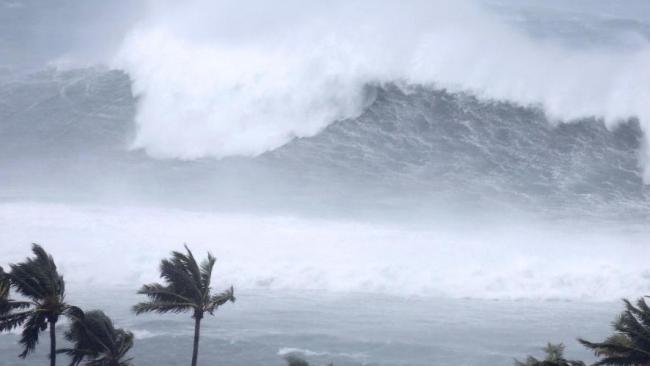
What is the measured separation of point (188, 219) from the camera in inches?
1288

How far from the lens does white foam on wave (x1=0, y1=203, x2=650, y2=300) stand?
27.2m

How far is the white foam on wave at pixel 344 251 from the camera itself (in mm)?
27203

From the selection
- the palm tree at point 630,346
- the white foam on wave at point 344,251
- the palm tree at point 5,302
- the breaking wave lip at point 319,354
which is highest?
the white foam on wave at point 344,251

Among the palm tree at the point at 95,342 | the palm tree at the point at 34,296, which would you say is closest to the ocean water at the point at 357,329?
the palm tree at the point at 95,342

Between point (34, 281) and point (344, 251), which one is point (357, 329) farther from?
point (34, 281)

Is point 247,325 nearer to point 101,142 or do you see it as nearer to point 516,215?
point 516,215

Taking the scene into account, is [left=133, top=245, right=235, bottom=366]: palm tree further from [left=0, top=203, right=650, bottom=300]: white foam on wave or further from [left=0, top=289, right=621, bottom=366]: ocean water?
[left=0, top=203, right=650, bottom=300]: white foam on wave

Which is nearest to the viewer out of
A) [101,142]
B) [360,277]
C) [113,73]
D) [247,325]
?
[247,325]

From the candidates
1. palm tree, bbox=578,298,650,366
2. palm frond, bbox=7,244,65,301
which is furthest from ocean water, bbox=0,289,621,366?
palm tree, bbox=578,298,650,366

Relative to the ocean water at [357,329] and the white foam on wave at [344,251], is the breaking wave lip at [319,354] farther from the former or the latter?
the white foam on wave at [344,251]

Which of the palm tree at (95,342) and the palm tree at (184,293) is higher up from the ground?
the palm tree at (184,293)

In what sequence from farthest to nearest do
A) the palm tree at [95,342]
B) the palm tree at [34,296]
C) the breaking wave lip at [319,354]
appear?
the breaking wave lip at [319,354] → the palm tree at [95,342] → the palm tree at [34,296]

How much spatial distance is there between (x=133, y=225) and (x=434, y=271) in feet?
36.7

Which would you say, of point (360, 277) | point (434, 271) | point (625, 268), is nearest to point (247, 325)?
point (360, 277)
